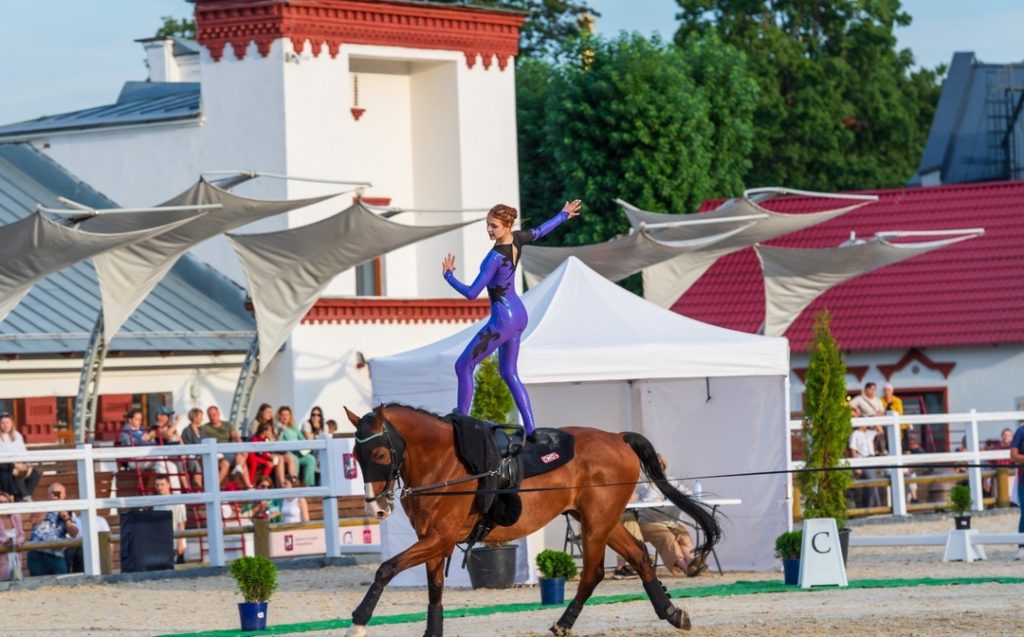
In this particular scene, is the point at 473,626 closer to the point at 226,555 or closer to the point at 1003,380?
the point at 226,555

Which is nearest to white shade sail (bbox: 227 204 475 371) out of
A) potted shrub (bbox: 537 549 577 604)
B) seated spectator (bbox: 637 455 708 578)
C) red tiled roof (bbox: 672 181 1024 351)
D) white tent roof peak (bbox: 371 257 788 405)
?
white tent roof peak (bbox: 371 257 788 405)

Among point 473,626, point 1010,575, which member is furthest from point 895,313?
point 473,626

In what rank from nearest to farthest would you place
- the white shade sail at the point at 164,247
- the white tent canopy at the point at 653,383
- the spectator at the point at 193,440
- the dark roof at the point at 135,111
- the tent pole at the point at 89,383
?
the white tent canopy at the point at 653,383 → the white shade sail at the point at 164,247 → the spectator at the point at 193,440 → the tent pole at the point at 89,383 → the dark roof at the point at 135,111

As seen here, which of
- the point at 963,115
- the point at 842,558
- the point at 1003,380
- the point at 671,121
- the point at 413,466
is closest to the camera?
the point at 413,466

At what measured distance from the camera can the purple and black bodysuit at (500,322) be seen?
13625mm

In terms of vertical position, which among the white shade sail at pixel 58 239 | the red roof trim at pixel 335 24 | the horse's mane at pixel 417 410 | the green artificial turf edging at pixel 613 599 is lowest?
the green artificial turf edging at pixel 613 599

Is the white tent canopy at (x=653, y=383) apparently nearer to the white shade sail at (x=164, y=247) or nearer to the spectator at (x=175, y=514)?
the white shade sail at (x=164, y=247)

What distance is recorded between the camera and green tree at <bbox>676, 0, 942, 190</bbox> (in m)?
55.0

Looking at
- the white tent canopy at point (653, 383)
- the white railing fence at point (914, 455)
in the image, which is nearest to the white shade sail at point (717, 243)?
the white railing fence at point (914, 455)

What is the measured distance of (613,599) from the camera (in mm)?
15891

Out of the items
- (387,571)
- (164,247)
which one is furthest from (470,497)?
(164,247)

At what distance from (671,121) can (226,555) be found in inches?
910

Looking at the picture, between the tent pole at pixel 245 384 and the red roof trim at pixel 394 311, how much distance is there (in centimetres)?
578

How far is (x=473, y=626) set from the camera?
550 inches
